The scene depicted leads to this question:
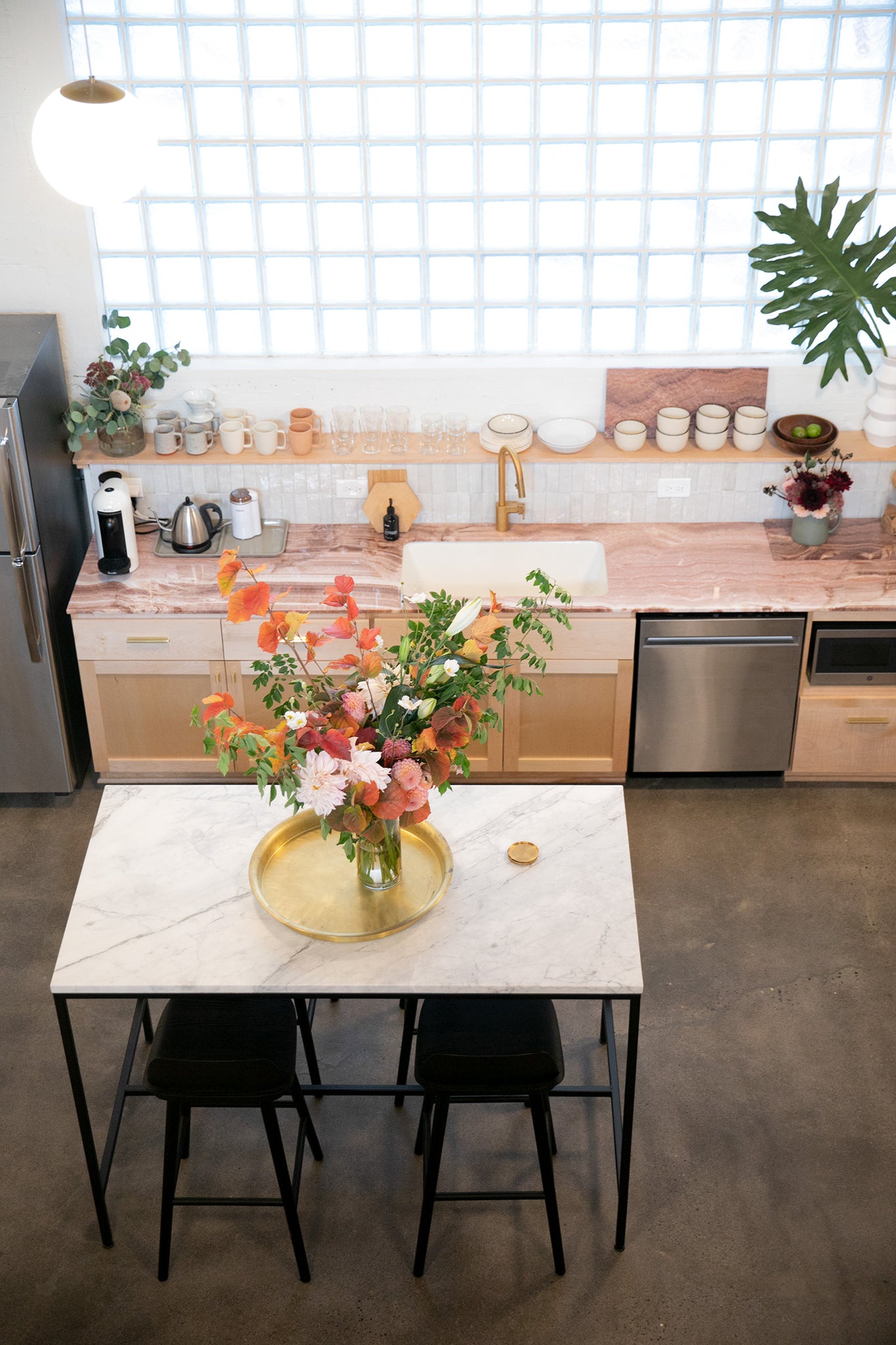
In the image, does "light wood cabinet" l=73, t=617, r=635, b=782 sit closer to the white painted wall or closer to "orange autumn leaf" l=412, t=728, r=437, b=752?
the white painted wall

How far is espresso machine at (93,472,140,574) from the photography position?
17.2 feet

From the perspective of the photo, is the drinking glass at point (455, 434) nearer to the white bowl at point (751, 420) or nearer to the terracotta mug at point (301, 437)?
the terracotta mug at point (301, 437)

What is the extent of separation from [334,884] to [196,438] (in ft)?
8.60

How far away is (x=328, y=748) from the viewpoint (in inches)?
117

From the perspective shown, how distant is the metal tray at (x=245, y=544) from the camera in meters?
5.49

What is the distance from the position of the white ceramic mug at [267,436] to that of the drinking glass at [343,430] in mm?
245

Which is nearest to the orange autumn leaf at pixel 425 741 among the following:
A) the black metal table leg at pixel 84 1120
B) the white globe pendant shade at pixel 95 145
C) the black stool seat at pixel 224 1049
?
the black stool seat at pixel 224 1049

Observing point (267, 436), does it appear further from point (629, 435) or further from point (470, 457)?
point (629, 435)

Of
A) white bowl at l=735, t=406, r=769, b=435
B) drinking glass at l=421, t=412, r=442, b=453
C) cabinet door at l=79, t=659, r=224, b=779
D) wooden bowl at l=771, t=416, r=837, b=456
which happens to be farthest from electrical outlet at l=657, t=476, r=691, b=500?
cabinet door at l=79, t=659, r=224, b=779

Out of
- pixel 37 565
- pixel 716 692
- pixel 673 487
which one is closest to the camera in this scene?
pixel 37 565

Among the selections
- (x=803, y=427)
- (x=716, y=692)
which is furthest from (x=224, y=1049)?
(x=803, y=427)

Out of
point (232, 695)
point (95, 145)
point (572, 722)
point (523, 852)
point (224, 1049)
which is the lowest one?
point (224, 1049)

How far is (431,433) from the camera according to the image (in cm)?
554

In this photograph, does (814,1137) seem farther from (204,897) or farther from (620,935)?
(204,897)
